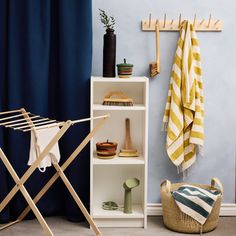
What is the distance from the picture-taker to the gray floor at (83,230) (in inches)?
132

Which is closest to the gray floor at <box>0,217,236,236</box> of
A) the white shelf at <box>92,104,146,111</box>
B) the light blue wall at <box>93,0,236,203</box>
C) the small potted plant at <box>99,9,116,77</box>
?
the light blue wall at <box>93,0,236,203</box>

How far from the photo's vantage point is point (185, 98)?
3.55 m

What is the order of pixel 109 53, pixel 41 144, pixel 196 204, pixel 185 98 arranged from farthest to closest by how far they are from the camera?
pixel 185 98 < pixel 109 53 < pixel 196 204 < pixel 41 144

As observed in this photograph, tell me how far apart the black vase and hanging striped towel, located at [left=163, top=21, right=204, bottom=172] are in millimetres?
465

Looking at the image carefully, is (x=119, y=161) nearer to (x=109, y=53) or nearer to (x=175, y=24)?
(x=109, y=53)

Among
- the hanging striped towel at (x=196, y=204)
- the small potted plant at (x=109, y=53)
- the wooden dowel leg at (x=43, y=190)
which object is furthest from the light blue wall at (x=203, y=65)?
the wooden dowel leg at (x=43, y=190)

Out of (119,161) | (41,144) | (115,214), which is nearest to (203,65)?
(119,161)

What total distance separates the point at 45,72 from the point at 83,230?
3.59 feet

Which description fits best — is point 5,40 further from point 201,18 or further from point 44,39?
point 201,18

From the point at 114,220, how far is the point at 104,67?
1.04 meters

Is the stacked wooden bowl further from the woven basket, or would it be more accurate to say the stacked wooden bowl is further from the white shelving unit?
the woven basket

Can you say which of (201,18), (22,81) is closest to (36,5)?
(22,81)

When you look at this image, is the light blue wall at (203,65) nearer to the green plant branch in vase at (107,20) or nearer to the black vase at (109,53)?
the green plant branch in vase at (107,20)

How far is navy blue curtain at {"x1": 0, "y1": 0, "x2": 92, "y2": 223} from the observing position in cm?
342
